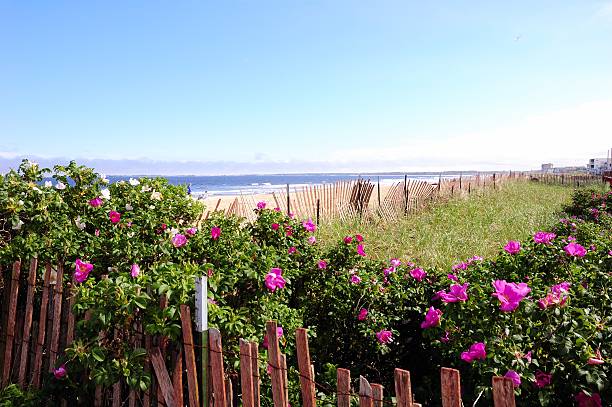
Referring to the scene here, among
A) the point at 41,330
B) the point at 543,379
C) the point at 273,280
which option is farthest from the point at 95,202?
the point at 543,379

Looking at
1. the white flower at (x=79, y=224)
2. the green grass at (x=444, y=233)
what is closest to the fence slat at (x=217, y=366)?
the white flower at (x=79, y=224)

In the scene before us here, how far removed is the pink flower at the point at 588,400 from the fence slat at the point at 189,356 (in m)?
1.45

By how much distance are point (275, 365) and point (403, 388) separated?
50 centimetres

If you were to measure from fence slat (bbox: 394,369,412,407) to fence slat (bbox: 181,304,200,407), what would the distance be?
2.72ft

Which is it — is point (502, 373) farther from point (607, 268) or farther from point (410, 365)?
point (607, 268)

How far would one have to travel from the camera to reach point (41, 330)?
250 cm

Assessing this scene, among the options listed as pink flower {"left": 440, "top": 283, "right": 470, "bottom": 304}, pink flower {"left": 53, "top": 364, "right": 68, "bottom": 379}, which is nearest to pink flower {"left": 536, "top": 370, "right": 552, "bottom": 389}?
pink flower {"left": 440, "top": 283, "right": 470, "bottom": 304}

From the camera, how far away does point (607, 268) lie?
10.1 ft

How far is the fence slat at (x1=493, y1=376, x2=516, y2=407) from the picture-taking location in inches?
49.9

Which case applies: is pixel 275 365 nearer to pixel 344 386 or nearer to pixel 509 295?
pixel 344 386

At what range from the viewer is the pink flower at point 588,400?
175 centimetres

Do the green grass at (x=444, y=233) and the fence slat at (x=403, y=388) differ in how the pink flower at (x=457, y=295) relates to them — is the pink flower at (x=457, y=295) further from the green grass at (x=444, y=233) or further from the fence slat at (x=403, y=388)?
the green grass at (x=444, y=233)

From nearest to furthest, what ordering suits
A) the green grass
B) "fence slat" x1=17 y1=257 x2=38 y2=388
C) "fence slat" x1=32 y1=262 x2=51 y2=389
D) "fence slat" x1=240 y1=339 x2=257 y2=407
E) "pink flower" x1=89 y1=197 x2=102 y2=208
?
"fence slat" x1=240 y1=339 x2=257 y2=407 → "fence slat" x1=32 y1=262 x2=51 y2=389 → "fence slat" x1=17 y1=257 x2=38 y2=388 → "pink flower" x1=89 y1=197 x2=102 y2=208 → the green grass

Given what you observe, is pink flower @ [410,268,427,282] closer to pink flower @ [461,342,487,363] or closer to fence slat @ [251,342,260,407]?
pink flower @ [461,342,487,363]
